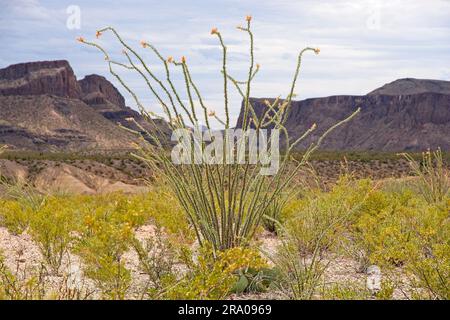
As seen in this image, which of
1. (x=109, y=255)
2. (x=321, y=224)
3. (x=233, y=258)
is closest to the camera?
(x=233, y=258)

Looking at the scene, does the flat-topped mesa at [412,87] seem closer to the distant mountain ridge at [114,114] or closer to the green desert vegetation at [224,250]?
the distant mountain ridge at [114,114]

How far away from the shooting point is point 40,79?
Result: 120 metres

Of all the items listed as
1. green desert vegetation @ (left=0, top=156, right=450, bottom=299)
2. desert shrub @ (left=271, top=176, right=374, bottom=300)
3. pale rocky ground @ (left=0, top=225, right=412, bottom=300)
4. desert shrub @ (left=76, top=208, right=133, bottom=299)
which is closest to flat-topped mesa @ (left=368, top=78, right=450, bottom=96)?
desert shrub @ (left=271, top=176, right=374, bottom=300)

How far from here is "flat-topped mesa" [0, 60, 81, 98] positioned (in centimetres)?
11525

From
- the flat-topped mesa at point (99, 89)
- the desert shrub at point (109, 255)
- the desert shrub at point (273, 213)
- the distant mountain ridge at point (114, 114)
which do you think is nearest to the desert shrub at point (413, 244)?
the desert shrub at point (273, 213)

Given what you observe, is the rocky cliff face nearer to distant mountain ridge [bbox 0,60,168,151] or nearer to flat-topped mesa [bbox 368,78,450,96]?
flat-topped mesa [bbox 368,78,450,96]

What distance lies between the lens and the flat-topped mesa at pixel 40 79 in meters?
115

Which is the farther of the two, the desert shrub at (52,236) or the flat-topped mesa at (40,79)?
the flat-topped mesa at (40,79)

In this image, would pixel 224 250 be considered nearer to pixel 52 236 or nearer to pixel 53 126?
pixel 52 236

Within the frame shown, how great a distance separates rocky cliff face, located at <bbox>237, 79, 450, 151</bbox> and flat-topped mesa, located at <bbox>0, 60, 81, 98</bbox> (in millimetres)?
42464
